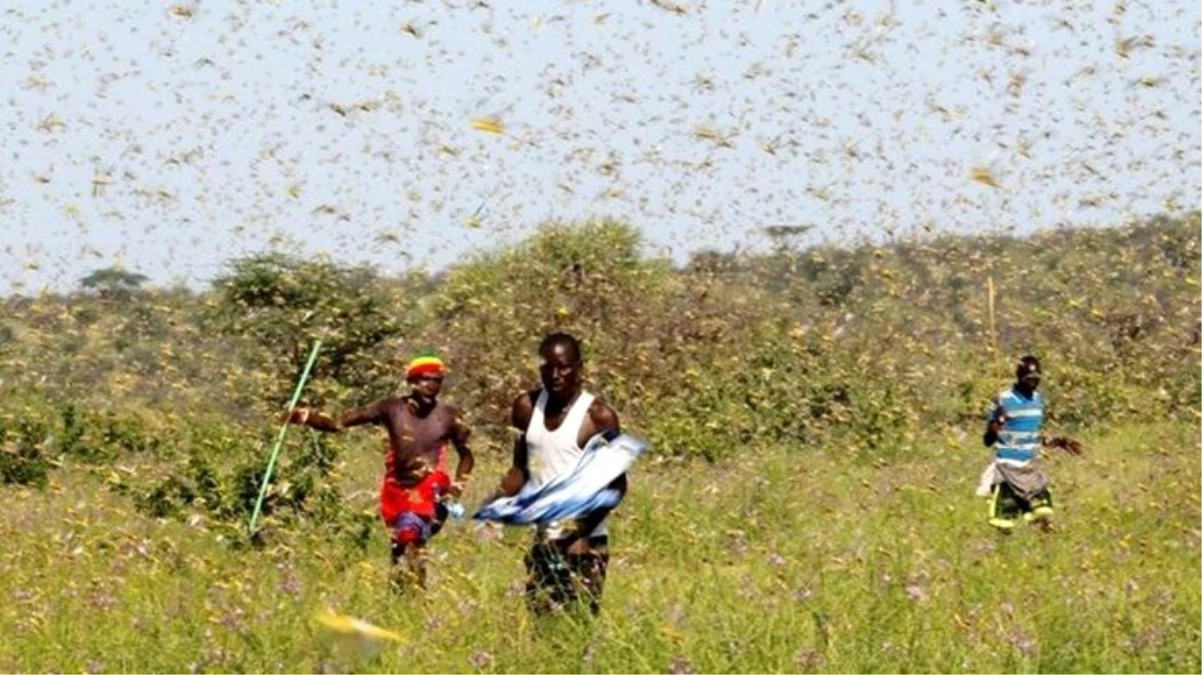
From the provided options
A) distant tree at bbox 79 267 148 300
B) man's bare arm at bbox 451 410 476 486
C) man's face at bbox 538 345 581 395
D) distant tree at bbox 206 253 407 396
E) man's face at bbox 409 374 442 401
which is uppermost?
man's face at bbox 538 345 581 395

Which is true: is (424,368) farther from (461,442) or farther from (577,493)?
(577,493)

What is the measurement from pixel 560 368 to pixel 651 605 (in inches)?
77.7

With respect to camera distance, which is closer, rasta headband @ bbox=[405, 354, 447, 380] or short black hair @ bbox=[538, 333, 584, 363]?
short black hair @ bbox=[538, 333, 584, 363]

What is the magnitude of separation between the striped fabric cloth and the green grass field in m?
0.34

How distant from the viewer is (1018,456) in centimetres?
1373

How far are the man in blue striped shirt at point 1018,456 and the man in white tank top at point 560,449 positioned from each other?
5787 millimetres

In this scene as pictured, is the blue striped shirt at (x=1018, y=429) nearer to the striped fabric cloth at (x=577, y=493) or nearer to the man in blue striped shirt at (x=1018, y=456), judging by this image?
the man in blue striped shirt at (x=1018, y=456)

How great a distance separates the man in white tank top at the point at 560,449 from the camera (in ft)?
26.9

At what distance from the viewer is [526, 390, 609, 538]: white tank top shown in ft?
27.4

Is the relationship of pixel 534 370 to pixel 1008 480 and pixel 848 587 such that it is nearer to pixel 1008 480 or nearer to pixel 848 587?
pixel 1008 480

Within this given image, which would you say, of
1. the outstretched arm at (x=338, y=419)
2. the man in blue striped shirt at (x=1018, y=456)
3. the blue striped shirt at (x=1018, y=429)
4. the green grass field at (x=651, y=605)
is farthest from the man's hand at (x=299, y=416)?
the blue striped shirt at (x=1018, y=429)

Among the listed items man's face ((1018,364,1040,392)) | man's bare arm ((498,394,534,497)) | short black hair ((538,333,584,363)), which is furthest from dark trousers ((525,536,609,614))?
man's face ((1018,364,1040,392))

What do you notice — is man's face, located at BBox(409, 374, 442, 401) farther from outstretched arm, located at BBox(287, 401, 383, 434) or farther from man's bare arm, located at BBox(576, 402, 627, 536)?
man's bare arm, located at BBox(576, 402, 627, 536)

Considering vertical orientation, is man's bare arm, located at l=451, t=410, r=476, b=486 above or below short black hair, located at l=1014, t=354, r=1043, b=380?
above
